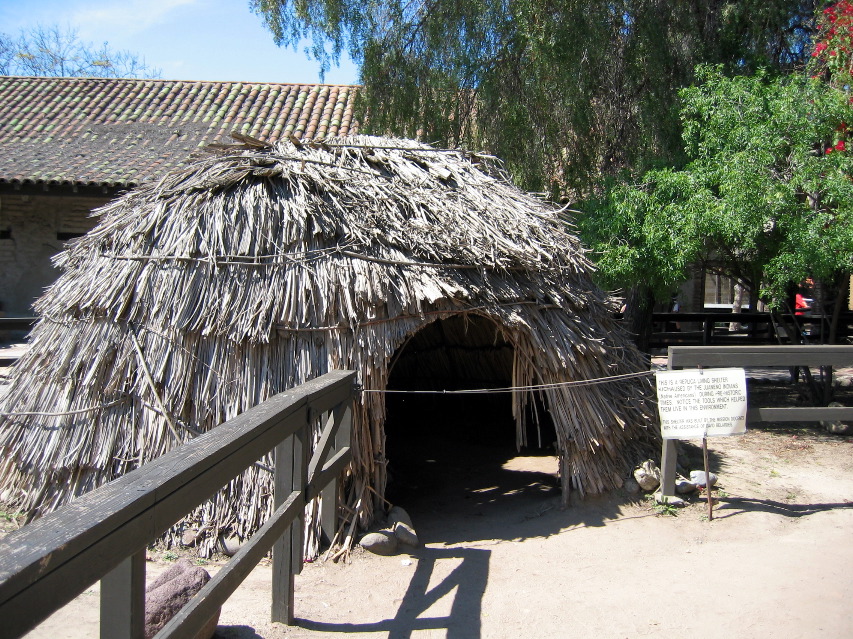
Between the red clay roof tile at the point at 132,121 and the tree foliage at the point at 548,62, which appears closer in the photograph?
the tree foliage at the point at 548,62

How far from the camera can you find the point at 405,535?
5.22 m

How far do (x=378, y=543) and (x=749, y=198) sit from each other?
5.28 meters

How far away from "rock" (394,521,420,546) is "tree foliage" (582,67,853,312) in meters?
4.29

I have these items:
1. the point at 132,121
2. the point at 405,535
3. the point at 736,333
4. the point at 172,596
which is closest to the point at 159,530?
the point at 172,596

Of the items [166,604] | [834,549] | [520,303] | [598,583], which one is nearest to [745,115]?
[520,303]

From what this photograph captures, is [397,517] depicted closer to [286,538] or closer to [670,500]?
[286,538]

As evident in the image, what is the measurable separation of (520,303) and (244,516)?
2705mm

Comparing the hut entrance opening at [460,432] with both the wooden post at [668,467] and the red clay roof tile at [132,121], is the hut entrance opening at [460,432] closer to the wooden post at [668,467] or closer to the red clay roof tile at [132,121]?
the wooden post at [668,467]

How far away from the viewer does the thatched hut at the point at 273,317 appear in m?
5.21

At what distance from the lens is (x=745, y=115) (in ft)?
26.4

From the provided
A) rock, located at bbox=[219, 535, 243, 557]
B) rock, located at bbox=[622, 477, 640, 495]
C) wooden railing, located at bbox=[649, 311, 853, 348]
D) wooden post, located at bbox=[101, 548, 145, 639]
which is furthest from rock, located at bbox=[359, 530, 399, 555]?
wooden railing, located at bbox=[649, 311, 853, 348]

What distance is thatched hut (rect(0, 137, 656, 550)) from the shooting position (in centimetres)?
521

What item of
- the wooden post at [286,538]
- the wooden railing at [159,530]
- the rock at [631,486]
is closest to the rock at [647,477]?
the rock at [631,486]

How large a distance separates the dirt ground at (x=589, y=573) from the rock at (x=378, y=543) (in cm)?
6
